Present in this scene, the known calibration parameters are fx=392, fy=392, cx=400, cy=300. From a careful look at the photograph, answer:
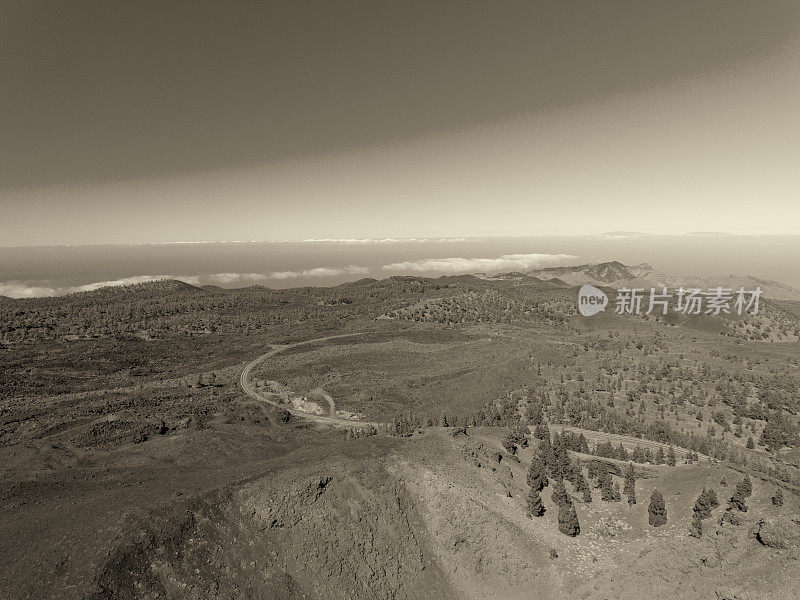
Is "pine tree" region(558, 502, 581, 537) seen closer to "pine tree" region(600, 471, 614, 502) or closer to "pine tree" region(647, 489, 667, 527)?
"pine tree" region(600, 471, 614, 502)

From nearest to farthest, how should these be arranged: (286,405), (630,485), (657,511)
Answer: (657,511) < (630,485) < (286,405)

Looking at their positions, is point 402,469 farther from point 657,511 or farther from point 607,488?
point 657,511

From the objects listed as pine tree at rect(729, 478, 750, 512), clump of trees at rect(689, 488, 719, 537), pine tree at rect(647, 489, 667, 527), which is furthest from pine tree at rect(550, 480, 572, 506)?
pine tree at rect(729, 478, 750, 512)

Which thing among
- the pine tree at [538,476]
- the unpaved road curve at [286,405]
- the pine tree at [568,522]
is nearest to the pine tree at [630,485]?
the pine tree at [568,522]

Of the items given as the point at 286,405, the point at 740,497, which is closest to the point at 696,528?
the point at 740,497

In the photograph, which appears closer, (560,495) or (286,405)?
(560,495)

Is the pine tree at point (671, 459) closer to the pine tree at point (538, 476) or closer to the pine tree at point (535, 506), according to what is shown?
the pine tree at point (538, 476)

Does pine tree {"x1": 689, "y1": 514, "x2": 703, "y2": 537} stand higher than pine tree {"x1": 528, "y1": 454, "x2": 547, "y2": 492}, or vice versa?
pine tree {"x1": 528, "y1": 454, "x2": 547, "y2": 492}
